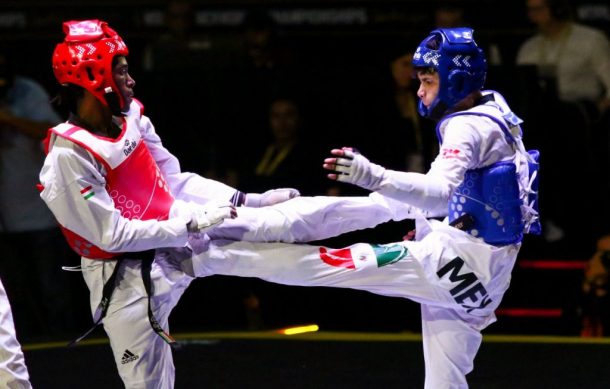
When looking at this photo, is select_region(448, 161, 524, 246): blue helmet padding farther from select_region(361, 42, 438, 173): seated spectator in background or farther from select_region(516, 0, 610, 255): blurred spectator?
select_region(516, 0, 610, 255): blurred spectator

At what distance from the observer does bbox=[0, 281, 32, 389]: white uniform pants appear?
175 inches

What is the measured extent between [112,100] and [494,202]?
4.91 feet

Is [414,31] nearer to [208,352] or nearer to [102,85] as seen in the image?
[208,352]

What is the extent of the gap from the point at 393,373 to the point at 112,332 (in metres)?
1.97

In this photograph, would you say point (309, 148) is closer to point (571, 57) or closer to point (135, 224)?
point (571, 57)

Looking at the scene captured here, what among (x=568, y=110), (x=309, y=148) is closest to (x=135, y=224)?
(x=309, y=148)

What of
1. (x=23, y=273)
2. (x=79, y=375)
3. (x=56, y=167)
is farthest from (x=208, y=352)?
(x=56, y=167)

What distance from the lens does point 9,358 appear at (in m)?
Answer: 4.46

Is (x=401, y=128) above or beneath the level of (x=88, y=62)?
beneath

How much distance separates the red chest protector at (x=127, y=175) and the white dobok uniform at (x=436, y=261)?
26 centimetres

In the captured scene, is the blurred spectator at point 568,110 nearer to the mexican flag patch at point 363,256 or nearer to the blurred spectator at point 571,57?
the blurred spectator at point 571,57

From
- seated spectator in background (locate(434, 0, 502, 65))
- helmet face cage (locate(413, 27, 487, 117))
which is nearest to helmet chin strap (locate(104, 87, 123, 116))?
helmet face cage (locate(413, 27, 487, 117))

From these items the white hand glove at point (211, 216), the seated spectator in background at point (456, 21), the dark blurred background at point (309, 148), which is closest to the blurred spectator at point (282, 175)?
the dark blurred background at point (309, 148)

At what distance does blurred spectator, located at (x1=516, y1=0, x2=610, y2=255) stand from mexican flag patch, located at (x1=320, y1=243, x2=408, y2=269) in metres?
2.72
